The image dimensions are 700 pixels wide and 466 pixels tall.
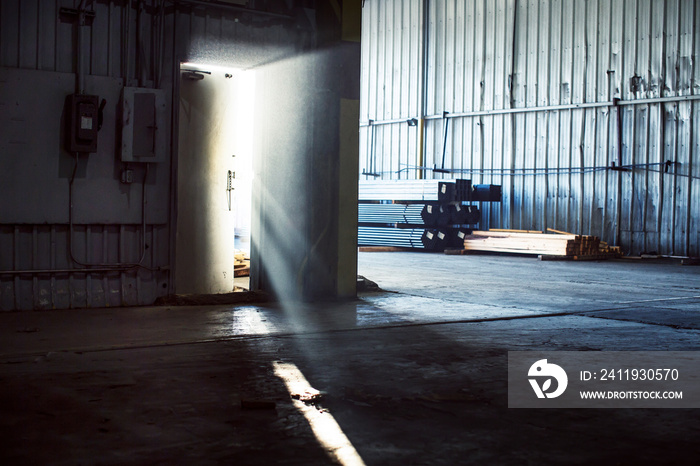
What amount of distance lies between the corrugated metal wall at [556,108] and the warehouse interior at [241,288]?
2819 mm

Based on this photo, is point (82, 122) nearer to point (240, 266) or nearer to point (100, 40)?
point (100, 40)

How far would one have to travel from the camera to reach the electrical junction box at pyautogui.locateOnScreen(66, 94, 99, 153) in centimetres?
709

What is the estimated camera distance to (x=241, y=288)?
30.3ft

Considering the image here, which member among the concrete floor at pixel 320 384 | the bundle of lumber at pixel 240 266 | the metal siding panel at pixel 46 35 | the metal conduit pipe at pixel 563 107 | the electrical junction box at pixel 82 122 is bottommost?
the concrete floor at pixel 320 384

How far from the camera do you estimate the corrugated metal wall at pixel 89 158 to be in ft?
23.0

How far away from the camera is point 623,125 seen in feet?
61.1

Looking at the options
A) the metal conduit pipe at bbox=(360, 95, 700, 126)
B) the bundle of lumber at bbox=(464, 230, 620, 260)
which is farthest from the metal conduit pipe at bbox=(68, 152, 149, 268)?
the metal conduit pipe at bbox=(360, 95, 700, 126)

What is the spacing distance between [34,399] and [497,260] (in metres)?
14.2

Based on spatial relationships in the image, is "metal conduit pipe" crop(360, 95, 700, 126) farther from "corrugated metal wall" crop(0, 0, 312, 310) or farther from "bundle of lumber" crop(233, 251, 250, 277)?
"corrugated metal wall" crop(0, 0, 312, 310)

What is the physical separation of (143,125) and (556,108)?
1472 centimetres

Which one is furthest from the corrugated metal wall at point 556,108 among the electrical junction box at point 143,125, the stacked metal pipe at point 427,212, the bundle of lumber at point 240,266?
the electrical junction box at point 143,125

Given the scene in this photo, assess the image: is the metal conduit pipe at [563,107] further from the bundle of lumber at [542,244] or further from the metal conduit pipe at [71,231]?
the metal conduit pipe at [71,231]

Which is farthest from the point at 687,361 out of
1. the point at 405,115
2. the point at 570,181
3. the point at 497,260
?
the point at 405,115

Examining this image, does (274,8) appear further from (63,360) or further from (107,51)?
(63,360)
